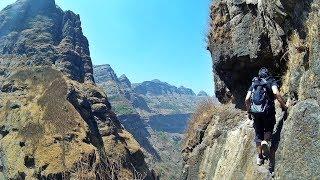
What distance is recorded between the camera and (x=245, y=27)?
16859mm

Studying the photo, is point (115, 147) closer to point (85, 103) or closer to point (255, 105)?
point (85, 103)

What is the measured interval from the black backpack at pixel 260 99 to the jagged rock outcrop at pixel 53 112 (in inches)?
1237

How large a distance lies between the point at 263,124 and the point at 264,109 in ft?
1.54

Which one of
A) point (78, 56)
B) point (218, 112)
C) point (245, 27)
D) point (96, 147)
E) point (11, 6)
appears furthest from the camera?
point (11, 6)

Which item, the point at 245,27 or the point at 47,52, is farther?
the point at 47,52

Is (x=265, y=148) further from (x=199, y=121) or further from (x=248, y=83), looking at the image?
(x=199, y=121)

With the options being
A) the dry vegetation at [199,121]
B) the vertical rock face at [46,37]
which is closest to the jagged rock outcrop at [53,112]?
the vertical rock face at [46,37]

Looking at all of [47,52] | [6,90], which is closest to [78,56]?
[47,52]

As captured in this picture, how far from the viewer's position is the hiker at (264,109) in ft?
36.2

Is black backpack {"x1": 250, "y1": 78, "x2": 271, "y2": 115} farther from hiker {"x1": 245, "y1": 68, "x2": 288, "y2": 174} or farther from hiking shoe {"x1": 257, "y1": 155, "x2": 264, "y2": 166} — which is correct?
hiking shoe {"x1": 257, "y1": 155, "x2": 264, "y2": 166}

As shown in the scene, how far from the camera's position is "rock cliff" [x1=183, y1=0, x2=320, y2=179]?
1007cm

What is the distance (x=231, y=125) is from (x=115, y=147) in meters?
67.5

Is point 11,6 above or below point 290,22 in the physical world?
above

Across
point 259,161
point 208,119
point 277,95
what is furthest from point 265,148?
point 208,119
